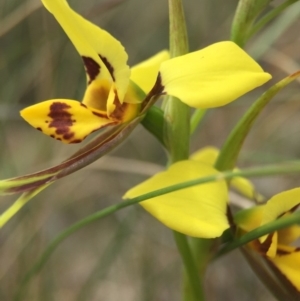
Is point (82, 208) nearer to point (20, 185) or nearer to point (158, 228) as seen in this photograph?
point (158, 228)

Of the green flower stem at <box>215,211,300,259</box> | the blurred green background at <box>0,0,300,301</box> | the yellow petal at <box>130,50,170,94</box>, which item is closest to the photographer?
the green flower stem at <box>215,211,300,259</box>

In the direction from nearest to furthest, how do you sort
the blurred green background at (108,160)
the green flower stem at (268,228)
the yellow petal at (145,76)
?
the green flower stem at (268,228) → the yellow petal at (145,76) → the blurred green background at (108,160)

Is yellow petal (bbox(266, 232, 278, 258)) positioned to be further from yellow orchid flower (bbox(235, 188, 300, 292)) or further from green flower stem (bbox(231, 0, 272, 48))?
green flower stem (bbox(231, 0, 272, 48))

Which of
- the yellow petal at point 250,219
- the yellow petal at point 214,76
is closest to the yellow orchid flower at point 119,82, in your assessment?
the yellow petal at point 214,76

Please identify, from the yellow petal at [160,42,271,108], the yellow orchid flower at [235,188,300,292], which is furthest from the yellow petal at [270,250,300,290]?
the yellow petal at [160,42,271,108]

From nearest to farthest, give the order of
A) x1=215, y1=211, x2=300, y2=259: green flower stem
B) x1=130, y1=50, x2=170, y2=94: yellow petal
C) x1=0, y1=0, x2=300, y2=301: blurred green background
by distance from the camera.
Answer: x1=215, y1=211, x2=300, y2=259: green flower stem
x1=130, y1=50, x2=170, y2=94: yellow petal
x1=0, y1=0, x2=300, y2=301: blurred green background

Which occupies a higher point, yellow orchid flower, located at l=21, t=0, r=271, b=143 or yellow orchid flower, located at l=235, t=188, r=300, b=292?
yellow orchid flower, located at l=21, t=0, r=271, b=143

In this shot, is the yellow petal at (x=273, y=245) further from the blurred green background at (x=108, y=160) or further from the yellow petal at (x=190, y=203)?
the blurred green background at (x=108, y=160)
